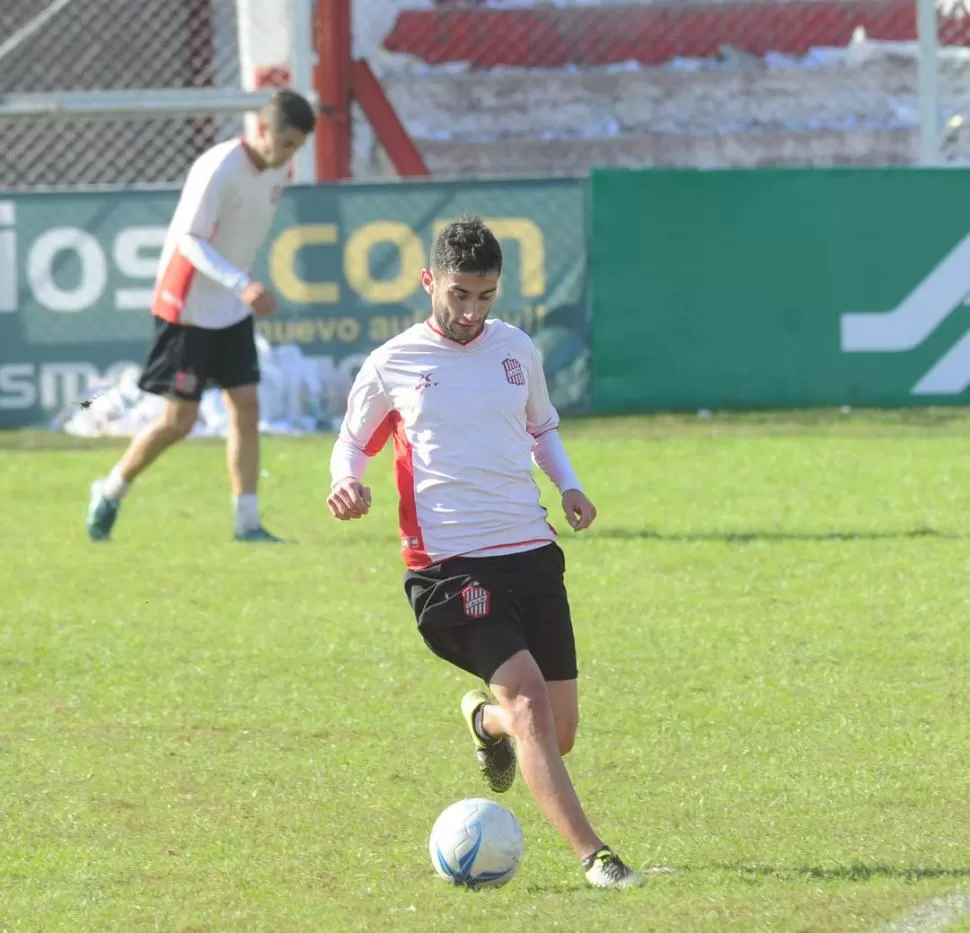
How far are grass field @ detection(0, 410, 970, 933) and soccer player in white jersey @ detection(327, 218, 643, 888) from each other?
45 centimetres

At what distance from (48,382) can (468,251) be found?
380 inches

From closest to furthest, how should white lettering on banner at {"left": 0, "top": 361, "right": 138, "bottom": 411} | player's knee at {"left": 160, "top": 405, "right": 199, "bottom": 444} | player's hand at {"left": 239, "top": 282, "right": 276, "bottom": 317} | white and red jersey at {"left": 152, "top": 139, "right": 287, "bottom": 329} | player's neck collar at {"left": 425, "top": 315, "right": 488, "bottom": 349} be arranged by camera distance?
player's neck collar at {"left": 425, "top": 315, "right": 488, "bottom": 349} → player's hand at {"left": 239, "top": 282, "right": 276, "bottom": 317} → white and red jersey at {"left": 152, "top": 139, "right": 287, "bottom": 329} → player's knee at {"left": 160, "top": 405, "right": 199, "bottom": 444} → white lettering on banner at {"left": 0, "top": 361, "right": 138, "bottom": 411}

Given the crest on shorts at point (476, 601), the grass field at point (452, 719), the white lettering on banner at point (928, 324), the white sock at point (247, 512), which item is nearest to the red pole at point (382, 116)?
the white lettering on banner at point (928, 324)

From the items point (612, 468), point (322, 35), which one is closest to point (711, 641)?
point (612, 468)

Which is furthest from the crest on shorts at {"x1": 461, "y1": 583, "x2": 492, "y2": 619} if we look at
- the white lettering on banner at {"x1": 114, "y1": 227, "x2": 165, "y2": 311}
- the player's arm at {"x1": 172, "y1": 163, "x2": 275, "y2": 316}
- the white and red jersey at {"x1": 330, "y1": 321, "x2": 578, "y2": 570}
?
the white lettering on banner at {"x1": 114, "y1": 227, "x2": 165, "y2": 311}

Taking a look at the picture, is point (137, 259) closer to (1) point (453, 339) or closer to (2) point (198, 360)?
(2) point (198, 360)

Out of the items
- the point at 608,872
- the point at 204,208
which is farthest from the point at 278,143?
the point at 608,872

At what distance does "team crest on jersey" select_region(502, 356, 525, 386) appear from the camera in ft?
16.1

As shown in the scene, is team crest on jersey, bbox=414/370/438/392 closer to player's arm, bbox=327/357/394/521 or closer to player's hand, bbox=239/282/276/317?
player's arm, bbox=327/357/394/521

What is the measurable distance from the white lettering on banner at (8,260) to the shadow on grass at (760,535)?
19.7 ft

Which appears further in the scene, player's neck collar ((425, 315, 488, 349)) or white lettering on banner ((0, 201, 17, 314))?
white lettering on banner ((0, 201, 17, 314))

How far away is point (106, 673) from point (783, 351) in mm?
7651

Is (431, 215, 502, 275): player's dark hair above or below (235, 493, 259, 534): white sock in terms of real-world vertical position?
above

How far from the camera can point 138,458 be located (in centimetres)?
937
